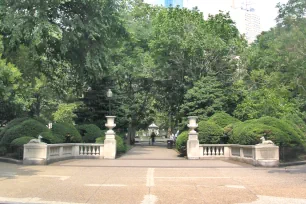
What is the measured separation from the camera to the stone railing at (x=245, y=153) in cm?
1653

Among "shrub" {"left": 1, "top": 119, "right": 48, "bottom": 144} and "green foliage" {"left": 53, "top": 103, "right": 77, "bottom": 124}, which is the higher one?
"green foliage" {"left": 53, "top": 103, "right": 77, "bottom": 124}

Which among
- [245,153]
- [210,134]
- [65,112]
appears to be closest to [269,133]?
[245,153]

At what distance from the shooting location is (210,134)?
71.8 feet

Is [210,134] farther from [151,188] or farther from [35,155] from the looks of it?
[151,188]

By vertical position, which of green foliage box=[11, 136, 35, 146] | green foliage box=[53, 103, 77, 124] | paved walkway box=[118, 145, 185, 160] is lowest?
paved walkway box=[118, 145, 185, 160]

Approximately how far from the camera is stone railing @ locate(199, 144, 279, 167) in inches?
651

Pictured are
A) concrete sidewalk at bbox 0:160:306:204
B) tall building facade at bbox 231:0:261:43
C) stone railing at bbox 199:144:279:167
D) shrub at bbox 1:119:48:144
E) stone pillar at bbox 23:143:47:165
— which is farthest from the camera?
tall building facade at bbox 231:0:261:43

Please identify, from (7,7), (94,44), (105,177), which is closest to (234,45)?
(94,44)

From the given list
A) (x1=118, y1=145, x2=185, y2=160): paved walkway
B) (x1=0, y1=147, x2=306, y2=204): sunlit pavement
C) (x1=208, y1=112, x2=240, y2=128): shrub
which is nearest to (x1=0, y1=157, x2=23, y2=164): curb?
(x1=0, y1=147, x2=306, y2=204): sunlit pavement

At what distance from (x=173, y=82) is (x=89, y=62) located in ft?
47.6

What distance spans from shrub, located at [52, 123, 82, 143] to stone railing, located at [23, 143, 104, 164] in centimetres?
111

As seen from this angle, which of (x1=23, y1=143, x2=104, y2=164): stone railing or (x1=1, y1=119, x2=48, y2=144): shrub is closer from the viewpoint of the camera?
(x1=23, y1=143, x2=104, y2=164): stone railing

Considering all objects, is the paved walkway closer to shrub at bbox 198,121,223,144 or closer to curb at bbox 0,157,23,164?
shrub at bbox 198,121,223,144

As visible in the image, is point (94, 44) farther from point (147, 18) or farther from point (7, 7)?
point (147, 18)
